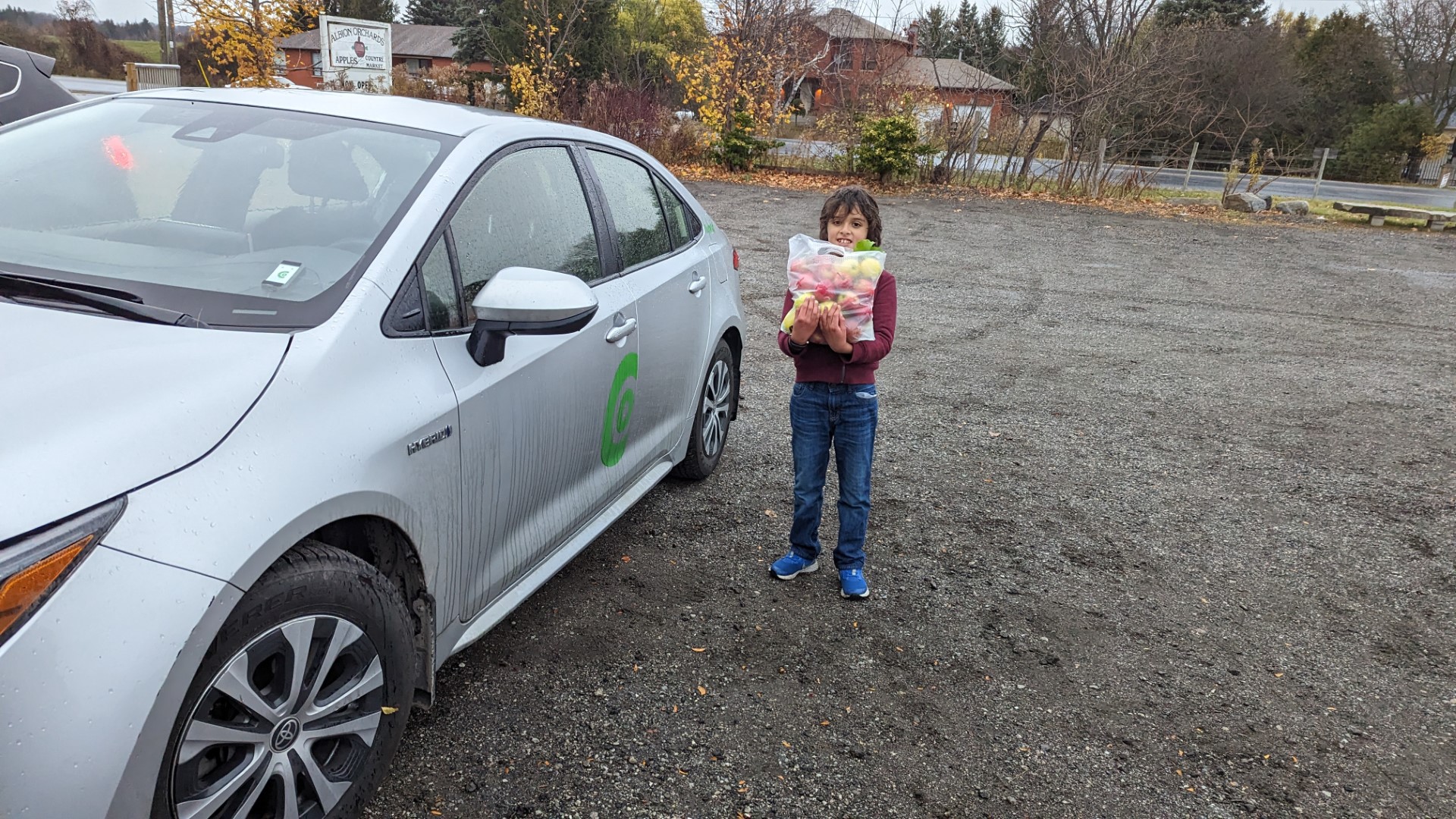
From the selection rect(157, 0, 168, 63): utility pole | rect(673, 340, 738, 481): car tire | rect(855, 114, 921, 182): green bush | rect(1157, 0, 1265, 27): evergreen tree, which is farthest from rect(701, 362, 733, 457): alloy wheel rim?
rect(1157, 0, 1265, 27): evergreen tree

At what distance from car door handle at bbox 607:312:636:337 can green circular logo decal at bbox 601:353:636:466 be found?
0.30ft

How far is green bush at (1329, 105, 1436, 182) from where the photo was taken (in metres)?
41.9

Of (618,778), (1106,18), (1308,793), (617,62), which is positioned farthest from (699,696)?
(617,62)

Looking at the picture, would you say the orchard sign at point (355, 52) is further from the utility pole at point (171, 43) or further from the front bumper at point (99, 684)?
the front bumper at point (99, 684)

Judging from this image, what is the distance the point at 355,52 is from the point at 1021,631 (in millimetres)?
19877

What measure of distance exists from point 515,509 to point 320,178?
3.61 ft

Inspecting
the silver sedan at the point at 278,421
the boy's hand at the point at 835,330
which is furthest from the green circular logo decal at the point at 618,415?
the boy's hand at the point at 835,330

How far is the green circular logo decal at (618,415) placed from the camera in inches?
129

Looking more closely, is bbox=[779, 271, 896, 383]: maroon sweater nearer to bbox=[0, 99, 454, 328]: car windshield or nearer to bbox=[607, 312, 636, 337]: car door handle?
bbox=[607, 312, 636, 337]: car door handle

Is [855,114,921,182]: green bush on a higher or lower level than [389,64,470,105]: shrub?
lower

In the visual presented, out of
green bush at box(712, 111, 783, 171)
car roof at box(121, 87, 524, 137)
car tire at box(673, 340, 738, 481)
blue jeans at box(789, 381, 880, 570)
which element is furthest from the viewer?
green bush at box(712, 111, 783, 171)

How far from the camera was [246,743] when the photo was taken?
1.83 m

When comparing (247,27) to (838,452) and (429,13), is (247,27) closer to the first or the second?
(838,452)

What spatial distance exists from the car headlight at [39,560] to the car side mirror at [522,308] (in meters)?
1.04
